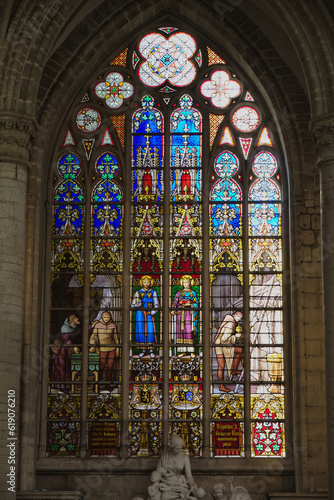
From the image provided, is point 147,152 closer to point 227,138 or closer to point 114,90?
point 114,90

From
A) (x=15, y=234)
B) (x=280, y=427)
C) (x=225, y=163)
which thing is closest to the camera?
(x=15, y=234)

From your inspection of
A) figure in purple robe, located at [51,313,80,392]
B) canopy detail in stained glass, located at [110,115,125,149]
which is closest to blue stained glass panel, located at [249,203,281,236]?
canopy detail in stained glass, located at [110,115,125,149]

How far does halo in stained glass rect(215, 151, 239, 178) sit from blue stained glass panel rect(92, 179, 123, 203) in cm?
168

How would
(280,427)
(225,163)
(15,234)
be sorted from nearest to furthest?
(15,234), (280,427), (225,163)

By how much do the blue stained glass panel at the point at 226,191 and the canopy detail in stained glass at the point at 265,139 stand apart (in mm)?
844

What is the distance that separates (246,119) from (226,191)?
1.35 meters

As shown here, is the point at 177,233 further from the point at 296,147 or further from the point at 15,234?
the point at 15,234

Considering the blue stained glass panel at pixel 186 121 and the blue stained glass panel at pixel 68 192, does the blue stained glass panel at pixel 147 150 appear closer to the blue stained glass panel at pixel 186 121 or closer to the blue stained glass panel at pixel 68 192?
the blue stained glass panel at pixel 186 121

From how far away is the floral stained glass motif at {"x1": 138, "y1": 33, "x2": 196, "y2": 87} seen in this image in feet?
65.5

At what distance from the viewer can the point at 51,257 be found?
62.1ft

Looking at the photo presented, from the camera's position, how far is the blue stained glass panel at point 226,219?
752 inches

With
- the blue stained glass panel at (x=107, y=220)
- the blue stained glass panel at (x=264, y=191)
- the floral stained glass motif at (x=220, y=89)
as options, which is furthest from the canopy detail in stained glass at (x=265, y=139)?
the blue stained glass panel at (x=107, y=220)

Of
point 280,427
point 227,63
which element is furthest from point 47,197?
point 280,427

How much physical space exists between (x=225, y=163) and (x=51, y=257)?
3280 mm
